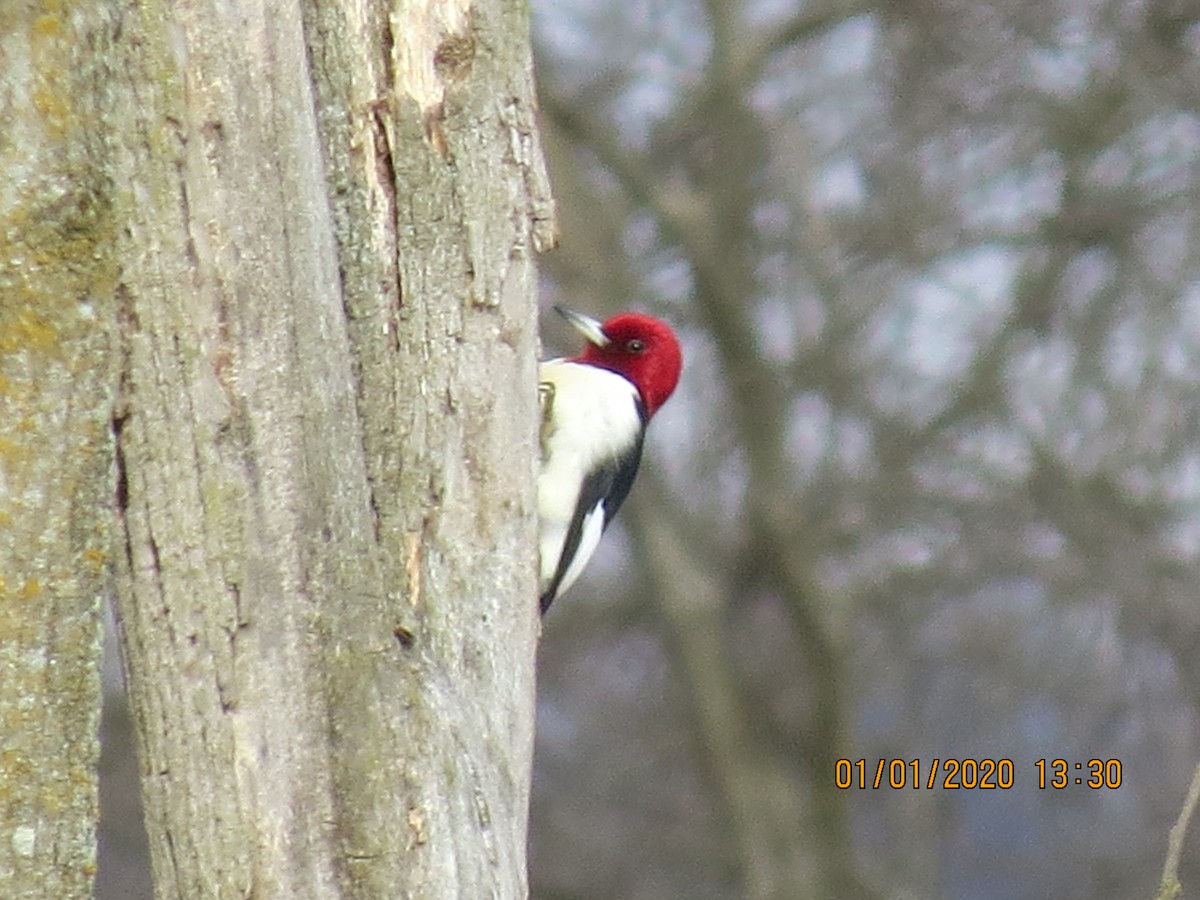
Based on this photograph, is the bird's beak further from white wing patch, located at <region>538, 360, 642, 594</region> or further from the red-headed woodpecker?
white wing patch, located at <region>538, 360, 642, 594</region>

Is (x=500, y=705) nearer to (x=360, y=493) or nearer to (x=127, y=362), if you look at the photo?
(x=360, y=493)

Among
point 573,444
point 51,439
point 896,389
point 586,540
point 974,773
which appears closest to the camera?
point 51,439

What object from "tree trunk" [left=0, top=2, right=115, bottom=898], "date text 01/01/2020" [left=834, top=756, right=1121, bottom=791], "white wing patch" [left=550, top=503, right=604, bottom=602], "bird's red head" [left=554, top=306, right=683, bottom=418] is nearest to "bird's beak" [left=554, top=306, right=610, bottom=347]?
"bird's red head" [left=554, top=306, right=683, bottom=418]

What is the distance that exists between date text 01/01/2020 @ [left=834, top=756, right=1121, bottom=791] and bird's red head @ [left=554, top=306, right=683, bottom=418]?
3.71 m

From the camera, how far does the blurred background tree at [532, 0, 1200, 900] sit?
7.10 meters

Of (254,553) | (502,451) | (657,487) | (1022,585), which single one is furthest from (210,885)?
(1022,585)

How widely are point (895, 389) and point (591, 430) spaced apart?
3.39 m

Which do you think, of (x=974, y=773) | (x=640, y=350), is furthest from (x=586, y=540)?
(x=974, y=773)

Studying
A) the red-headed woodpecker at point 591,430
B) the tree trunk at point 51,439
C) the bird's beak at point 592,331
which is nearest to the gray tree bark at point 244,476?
the tree trunk at point 51,439

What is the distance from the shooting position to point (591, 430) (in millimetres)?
4465

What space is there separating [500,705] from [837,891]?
20.1 feet

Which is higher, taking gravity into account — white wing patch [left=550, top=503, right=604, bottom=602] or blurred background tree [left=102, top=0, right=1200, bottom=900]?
blurred background tree [left=102, top=0, right=1200, bottom=900]

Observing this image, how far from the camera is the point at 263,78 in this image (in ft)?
6.79

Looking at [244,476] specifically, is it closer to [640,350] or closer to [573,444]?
[573,444]
